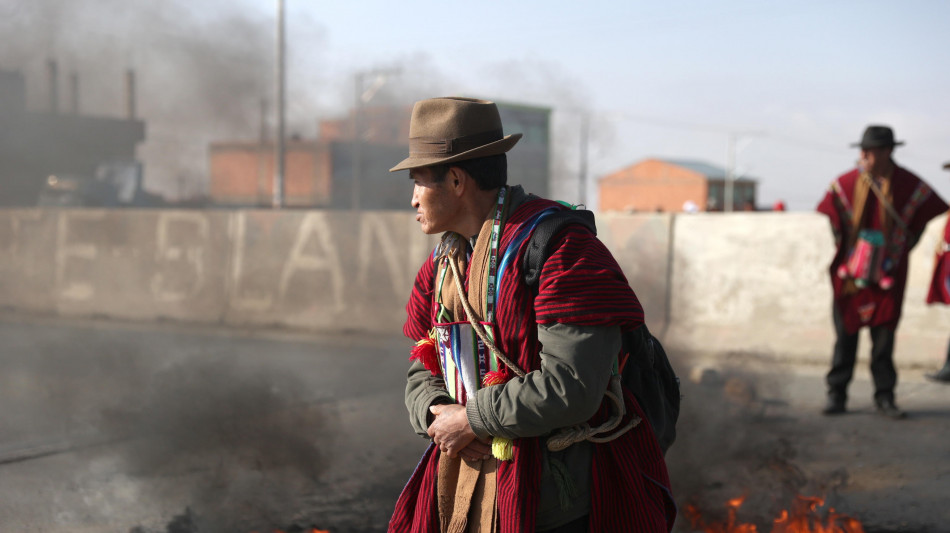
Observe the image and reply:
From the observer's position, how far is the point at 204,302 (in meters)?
10.4

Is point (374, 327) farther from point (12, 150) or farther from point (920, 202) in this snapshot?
point (12, 150)

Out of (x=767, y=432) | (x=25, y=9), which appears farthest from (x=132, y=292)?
(x=767, y=432)

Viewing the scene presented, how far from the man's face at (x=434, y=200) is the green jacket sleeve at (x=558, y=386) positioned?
13.8 inches

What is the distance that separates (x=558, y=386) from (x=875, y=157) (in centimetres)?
455

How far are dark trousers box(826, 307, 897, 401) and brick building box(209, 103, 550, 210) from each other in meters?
21.5

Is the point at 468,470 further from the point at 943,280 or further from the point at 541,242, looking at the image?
the point at 943,280

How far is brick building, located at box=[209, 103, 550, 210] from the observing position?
31703 millimetres

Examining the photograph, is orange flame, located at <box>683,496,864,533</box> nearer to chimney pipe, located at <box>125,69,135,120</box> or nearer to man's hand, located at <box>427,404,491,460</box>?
man's hand, located at <box>427,404,491,460</box>

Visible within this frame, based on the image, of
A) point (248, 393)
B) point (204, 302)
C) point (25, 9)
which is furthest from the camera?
point (25, 9)

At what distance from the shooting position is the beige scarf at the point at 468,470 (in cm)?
191

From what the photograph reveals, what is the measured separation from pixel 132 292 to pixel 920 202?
872cm

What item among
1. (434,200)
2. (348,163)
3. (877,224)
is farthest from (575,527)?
(348,163)

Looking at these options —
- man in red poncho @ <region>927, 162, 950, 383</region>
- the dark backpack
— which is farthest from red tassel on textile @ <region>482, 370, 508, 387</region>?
man in red poncho @ <region>927, 162, 950, 383</region>

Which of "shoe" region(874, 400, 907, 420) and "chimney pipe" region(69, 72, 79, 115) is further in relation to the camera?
"chimney pipe" region(69, 72, 79, 115)
